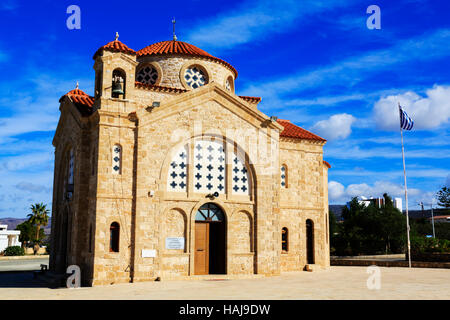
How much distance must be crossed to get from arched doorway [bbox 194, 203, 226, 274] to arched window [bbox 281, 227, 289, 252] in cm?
476

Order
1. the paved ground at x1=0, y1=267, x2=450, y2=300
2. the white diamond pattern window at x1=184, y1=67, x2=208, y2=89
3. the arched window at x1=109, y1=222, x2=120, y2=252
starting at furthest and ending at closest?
1. the white diamond pattern window at x1=184, y1=67, x2=208, y2=89
2. the arched window at x1=109, y1=222, x2=120, y2=252
3. the paved ground at x1=0, y1=267, x2=450, y2=300

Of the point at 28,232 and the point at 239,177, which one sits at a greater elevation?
the point at 239,177

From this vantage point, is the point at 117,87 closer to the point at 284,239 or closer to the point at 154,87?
the point at 154,87

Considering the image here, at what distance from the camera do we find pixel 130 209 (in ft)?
63.9

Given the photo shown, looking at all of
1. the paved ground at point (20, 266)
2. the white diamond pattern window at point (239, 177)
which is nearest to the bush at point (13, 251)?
the paved ground at point (20, 266)

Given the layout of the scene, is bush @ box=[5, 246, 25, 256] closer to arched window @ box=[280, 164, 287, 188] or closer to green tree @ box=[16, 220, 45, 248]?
green tree @ box=[16, 220, 45, 248]

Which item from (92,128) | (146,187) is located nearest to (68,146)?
(92,128)

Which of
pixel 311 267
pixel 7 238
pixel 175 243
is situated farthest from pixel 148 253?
pixel 7 238

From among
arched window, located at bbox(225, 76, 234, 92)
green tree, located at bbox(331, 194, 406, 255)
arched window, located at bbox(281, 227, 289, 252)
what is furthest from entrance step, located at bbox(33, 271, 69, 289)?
green tree, located at bbox(331, 194, 406, 255)

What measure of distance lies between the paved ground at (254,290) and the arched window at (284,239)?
15.4 feet

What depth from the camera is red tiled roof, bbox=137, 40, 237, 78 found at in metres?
26.0

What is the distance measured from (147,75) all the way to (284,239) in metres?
12.5

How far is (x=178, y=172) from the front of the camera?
68.7 feet
